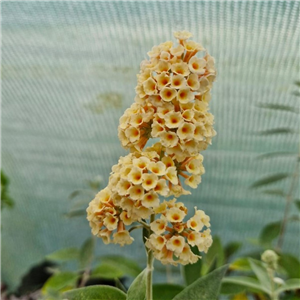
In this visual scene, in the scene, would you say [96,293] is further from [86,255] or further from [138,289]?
[86,255]

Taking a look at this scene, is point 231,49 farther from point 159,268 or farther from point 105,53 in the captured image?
point 159,268

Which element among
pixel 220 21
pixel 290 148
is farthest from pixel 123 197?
pixel 290 148

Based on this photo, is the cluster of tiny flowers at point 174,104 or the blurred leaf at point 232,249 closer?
the cluster of tiny flowers at point 174,104

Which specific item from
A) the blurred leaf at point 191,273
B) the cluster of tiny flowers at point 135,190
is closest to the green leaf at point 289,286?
the blurred leaf at point 191,273

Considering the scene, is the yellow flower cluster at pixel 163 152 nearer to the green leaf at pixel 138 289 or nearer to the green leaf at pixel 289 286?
the green leaf at pixel 138 289

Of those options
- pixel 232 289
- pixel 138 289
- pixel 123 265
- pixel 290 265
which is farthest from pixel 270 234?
pixel 138 289

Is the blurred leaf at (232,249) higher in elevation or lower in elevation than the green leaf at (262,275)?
lower

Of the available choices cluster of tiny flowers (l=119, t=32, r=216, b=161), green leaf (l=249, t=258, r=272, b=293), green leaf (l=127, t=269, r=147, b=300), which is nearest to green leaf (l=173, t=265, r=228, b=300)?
green leaf (l=127, t=269, r=147, b=300)

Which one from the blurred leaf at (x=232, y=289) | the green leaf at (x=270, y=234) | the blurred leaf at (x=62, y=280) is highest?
the blurred leaf at (x=232, y=289)
